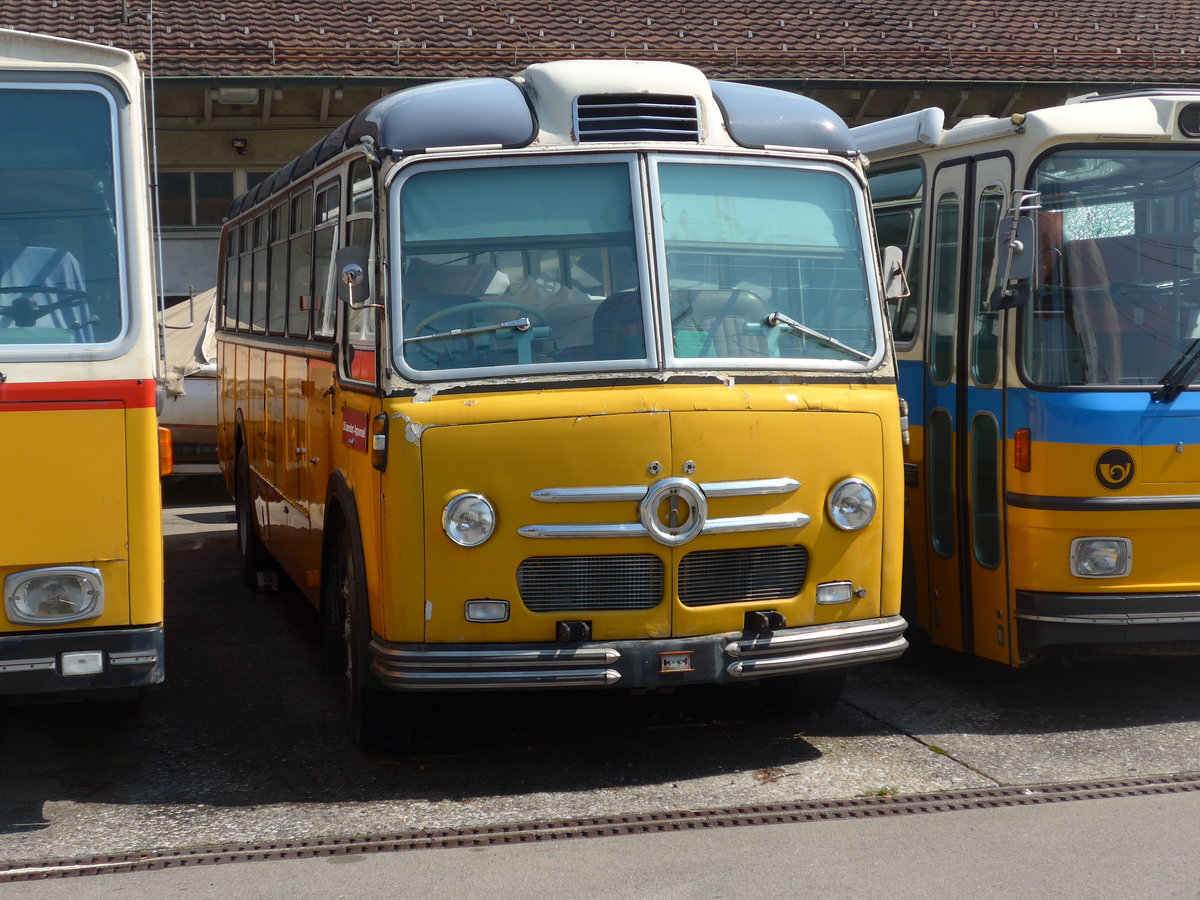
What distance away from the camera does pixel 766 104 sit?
6289 mm

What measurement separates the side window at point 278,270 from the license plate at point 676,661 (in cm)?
357

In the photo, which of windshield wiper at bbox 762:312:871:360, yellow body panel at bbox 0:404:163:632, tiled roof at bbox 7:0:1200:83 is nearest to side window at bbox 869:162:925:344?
windshield wiper at bbox 762:312:871:360

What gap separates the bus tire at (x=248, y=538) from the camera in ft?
34.3

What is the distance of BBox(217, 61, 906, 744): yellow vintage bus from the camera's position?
5664 mm

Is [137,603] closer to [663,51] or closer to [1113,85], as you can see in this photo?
[663,51]

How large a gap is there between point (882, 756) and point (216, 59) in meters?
15.7

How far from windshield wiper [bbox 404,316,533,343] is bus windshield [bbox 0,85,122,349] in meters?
1.11

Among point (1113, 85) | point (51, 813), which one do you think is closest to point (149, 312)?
point (51, 813)

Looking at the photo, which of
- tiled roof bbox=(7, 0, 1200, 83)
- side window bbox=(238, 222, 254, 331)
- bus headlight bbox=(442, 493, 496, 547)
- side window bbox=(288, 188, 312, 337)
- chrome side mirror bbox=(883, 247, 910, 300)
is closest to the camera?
bus headlight bbox=(442, 493, 496, 547)

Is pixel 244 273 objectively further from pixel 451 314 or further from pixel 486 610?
pixel 486 610

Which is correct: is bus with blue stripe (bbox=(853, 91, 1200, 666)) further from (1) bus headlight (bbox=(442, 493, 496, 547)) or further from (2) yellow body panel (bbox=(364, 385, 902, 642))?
(1) bus headlight (bbox=(442, 493, 496, 547))

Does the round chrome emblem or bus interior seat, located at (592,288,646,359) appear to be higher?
bus interior seat, located at (592,288,646,359)

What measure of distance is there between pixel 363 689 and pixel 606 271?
1.96 metres

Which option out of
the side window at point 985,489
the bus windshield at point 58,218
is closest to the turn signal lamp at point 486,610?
the bus windshield at point 58,218
